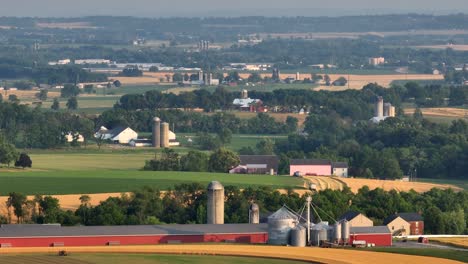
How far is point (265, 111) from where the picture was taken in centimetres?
12306

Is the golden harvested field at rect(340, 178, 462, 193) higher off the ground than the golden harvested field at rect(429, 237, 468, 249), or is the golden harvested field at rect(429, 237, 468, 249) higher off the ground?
the golden harvested field at rect(340, 178, 462, 193)

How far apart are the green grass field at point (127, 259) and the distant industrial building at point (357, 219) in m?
8.61

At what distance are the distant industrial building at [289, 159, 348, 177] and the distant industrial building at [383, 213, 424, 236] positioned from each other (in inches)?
805

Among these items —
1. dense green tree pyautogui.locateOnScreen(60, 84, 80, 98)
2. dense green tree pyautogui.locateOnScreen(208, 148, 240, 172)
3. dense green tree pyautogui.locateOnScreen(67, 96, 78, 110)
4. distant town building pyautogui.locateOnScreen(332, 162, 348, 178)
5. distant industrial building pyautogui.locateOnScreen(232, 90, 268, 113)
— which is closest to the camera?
distant town building pyautogui.locateOnScreen(332, 162, 348, 178)

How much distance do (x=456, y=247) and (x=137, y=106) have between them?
64144mm

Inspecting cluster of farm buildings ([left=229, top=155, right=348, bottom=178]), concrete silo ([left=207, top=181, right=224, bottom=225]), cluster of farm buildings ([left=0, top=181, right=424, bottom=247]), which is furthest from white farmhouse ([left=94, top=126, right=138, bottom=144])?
cluster of farm buildings ([left=0, top=181, right=424, bottom=247])

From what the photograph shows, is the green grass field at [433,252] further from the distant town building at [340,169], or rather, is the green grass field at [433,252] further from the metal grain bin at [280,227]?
the distant town building at [340,169]

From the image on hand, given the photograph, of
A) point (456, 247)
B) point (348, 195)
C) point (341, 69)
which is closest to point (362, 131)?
point (348, 195)

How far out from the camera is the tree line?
6244 centimetres

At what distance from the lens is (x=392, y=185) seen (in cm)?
7912

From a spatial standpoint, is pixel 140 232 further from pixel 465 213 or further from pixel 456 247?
pixel 465 213

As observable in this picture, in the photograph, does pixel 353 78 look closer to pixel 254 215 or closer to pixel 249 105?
pixel 249 105

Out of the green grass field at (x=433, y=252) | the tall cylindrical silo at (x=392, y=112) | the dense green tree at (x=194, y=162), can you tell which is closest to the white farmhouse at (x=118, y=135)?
the dense green tree at (x=194, y=162)

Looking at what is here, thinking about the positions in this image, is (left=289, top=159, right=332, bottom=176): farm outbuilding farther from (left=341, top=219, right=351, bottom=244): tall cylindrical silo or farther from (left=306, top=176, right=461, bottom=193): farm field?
(left=341, top=219, right=351, bottom=244): tall cylindrical silo
